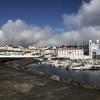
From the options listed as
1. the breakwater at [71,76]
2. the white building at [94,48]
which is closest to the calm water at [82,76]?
the breakwater at [71,76]

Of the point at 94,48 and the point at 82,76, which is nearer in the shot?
the point at 82,76

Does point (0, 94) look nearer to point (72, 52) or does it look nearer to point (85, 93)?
point (85, 93)

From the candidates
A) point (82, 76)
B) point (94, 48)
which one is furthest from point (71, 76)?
point (94, 48)

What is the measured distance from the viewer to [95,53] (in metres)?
151

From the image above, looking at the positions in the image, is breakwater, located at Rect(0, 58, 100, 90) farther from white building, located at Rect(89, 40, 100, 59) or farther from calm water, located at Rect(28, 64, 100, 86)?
white building, located at Rect(89, 40, 100, 59)

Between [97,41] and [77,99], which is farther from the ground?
[97,41]

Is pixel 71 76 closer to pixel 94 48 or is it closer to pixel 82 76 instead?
pixel 82 76

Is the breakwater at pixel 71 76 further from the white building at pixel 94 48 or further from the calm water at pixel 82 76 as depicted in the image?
the white building at pixel 94 48

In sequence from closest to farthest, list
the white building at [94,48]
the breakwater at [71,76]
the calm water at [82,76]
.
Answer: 1. the breakwater at [71,76]
2. the calm water at [82,76]
3. the white building at [94,48]

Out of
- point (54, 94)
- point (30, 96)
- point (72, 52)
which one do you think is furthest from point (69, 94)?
point (72, 52)

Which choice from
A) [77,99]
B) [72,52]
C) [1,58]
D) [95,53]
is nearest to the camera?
[77,99]

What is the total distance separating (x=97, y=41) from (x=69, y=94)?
142m

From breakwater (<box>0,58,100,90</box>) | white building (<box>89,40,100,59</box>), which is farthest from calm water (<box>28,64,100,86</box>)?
white building (<box>89,40,100,59</box>)

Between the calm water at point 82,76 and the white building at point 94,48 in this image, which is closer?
the calm water at point 82,76
